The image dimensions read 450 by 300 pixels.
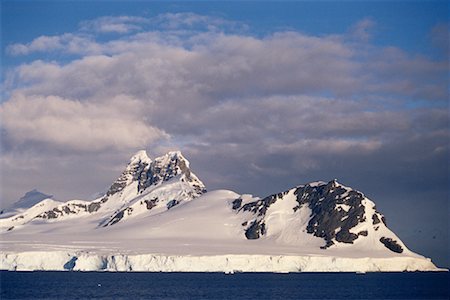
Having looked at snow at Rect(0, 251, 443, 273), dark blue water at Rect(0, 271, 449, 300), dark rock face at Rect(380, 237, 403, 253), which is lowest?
dark blue water at Rect(0, 271, 449, 300)

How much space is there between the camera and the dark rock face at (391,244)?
19462 cm

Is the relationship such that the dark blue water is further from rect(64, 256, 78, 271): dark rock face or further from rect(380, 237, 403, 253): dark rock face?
rect(380, 237, 403, 253): dark rock face

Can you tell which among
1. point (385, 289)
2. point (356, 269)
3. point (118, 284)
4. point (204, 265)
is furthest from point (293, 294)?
point (356, 269)

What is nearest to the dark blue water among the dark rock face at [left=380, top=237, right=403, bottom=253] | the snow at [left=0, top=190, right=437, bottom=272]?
the snow at [left=0, top=190, right=437, bottom=272]

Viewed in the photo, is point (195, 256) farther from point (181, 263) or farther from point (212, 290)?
point (212, 290)

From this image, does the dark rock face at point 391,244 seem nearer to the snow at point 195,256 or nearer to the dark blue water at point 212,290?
the snow at point 195,256

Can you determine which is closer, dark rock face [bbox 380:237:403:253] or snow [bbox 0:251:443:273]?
snow [bbox 0:251:443:273]

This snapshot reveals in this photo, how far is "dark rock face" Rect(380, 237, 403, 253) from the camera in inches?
7662

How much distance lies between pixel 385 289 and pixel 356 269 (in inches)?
1812

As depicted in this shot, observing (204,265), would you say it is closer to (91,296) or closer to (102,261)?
(102,261)

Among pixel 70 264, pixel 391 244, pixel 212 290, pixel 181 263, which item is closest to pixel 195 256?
pixel 181 263

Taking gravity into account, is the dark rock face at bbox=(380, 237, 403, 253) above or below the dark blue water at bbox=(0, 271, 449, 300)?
above

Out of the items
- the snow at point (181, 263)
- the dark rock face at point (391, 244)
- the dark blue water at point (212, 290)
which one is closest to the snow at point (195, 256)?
the snow at point (181, 263)

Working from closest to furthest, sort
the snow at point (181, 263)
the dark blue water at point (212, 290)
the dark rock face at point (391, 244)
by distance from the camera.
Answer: the dark blue water at point (212, 290) → the snow at point (181, 263) → the dark rock face at point (391, 244)
